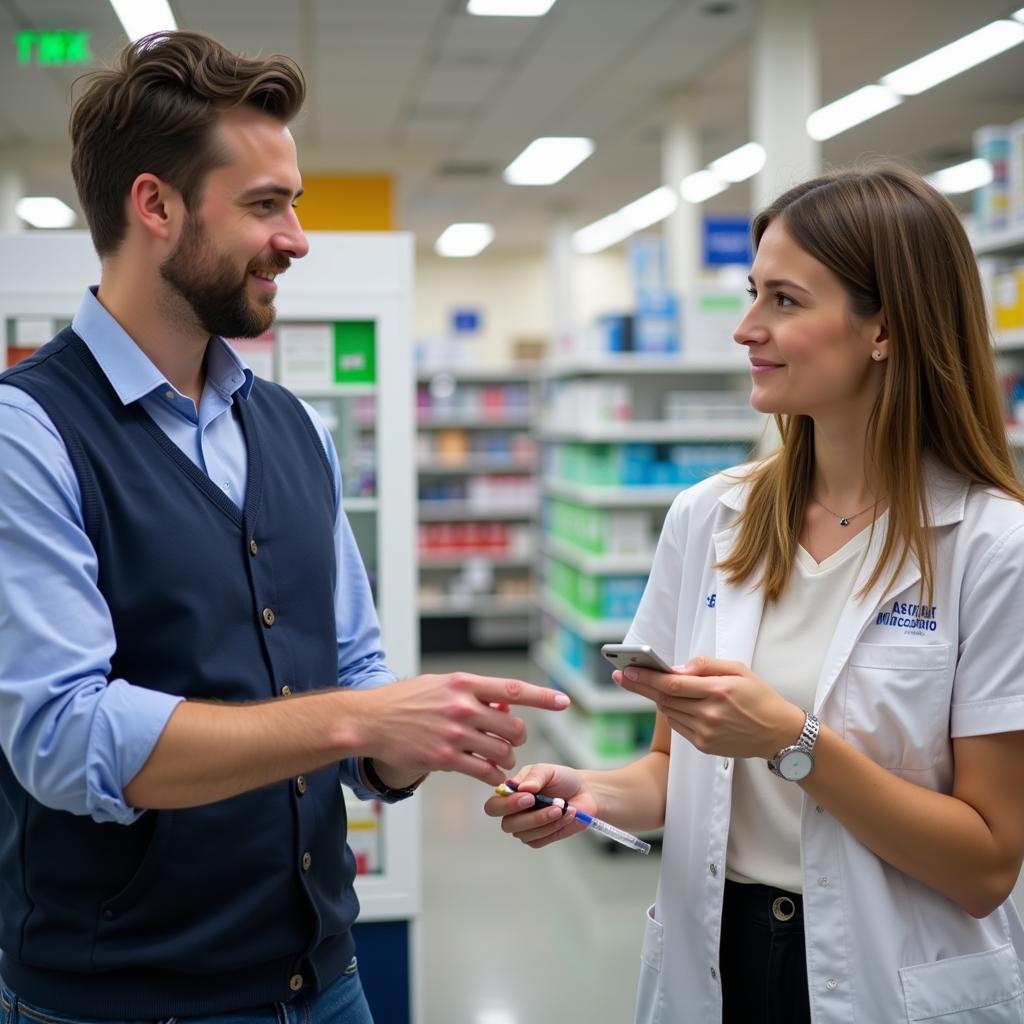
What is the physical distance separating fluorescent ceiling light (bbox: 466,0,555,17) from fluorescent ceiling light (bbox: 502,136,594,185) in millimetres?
3691

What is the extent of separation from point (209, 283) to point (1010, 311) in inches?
149

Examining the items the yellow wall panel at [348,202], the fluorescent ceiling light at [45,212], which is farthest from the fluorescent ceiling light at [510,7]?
the fluorescent ceiling light at [45,212]

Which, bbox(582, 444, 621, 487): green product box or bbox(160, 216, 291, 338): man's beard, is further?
bbox(582, 444, 621, 487): green product box

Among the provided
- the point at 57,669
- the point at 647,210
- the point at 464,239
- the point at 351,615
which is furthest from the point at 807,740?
the point at 464,239

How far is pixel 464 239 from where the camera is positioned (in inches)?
653

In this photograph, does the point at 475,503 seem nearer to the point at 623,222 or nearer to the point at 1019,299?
the point at 623,222

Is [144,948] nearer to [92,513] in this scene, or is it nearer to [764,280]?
[92,513]

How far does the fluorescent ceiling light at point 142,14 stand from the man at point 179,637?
568 cm

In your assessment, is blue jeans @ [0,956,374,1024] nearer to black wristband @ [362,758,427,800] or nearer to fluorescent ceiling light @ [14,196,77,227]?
black wristband @ [362,758,427,800]

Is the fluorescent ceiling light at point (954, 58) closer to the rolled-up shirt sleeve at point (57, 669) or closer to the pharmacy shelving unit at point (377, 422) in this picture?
the pharmacy shelving unit at point (377, 422)

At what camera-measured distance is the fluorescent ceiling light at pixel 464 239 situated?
15.7 meters

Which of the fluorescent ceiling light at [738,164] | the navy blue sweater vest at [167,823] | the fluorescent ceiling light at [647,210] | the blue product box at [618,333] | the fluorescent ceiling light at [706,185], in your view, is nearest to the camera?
the navy blue sweater vest at [167,823]

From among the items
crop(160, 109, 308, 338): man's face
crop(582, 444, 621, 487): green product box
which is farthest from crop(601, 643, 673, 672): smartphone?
crop(582, 444, 621, 487): green product box

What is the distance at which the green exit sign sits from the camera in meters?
7.16
